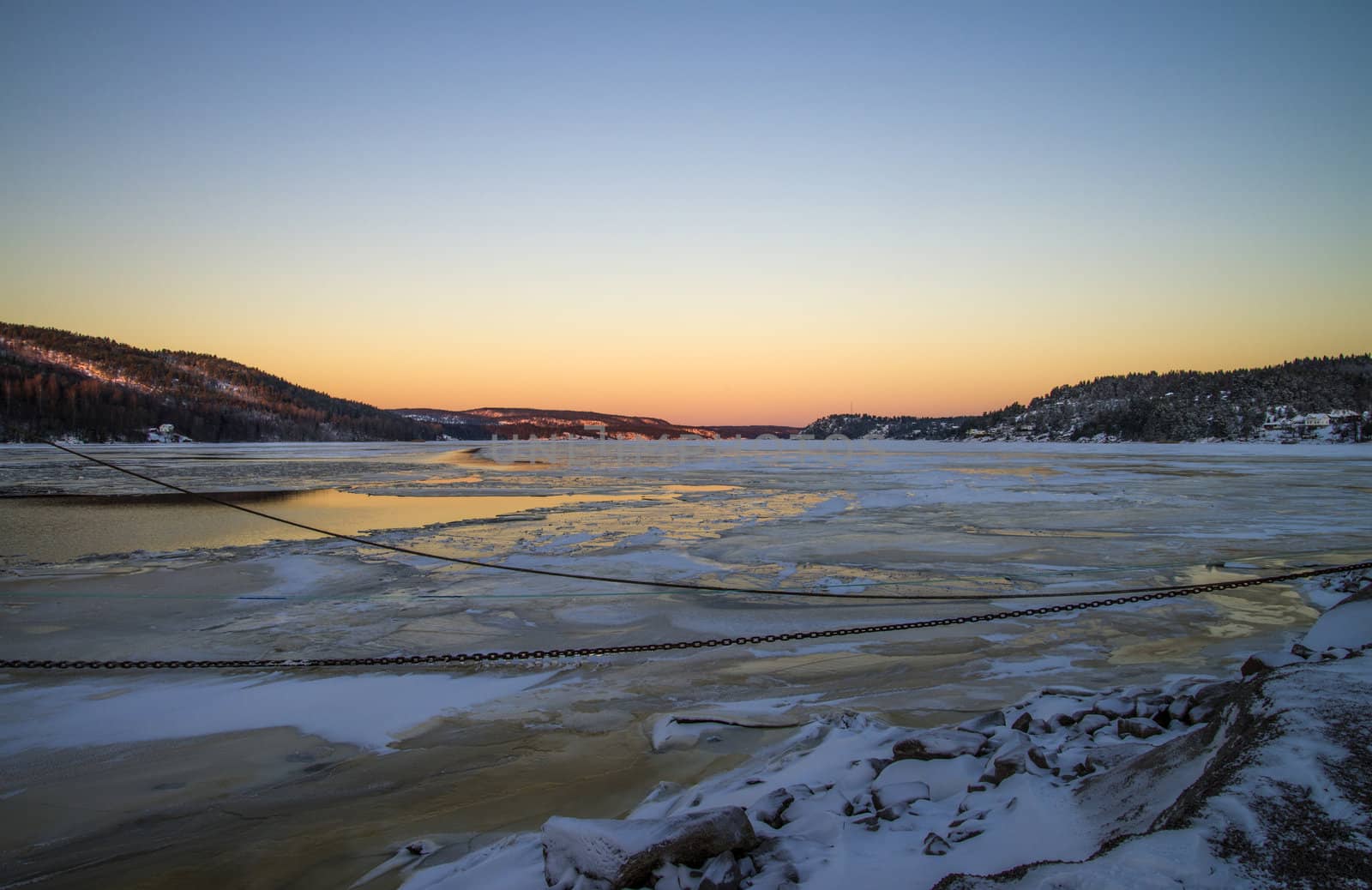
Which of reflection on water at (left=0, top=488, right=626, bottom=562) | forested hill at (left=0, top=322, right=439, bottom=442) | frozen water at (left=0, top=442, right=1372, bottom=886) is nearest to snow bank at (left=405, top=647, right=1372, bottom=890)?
frozen water at (left=0, top=442, right=1372, bottom=886)

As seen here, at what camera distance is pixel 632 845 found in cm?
234

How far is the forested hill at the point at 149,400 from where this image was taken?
75.2 meters

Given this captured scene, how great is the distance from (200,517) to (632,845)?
15.7m

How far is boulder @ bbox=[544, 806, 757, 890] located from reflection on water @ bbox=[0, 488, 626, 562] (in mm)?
10437

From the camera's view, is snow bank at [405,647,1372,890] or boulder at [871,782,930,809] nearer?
snow bank at [405,647,1372,890]

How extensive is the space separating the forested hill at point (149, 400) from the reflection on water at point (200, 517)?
218ft

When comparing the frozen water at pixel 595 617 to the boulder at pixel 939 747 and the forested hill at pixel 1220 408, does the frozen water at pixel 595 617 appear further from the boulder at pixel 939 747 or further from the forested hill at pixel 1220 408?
the forested hill at pixel 1220 408

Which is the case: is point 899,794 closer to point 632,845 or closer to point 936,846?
point 936,846

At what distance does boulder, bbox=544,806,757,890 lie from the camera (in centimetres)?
231

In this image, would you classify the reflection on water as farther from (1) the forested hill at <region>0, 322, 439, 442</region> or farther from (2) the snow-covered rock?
(1) the forested hill at <region>0, 322, 439, 442</region>

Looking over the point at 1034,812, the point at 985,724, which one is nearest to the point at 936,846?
the point at 1034,812

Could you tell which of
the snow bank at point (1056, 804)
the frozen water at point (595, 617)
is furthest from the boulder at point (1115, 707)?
the frozen water at point (595, 617)

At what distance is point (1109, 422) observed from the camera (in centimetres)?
11019

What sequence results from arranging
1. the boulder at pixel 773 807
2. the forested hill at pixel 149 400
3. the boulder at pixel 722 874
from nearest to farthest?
the boulder at pixel 722 874, the boulder at pixel 773 807, the forested hill at pixel 149 400
